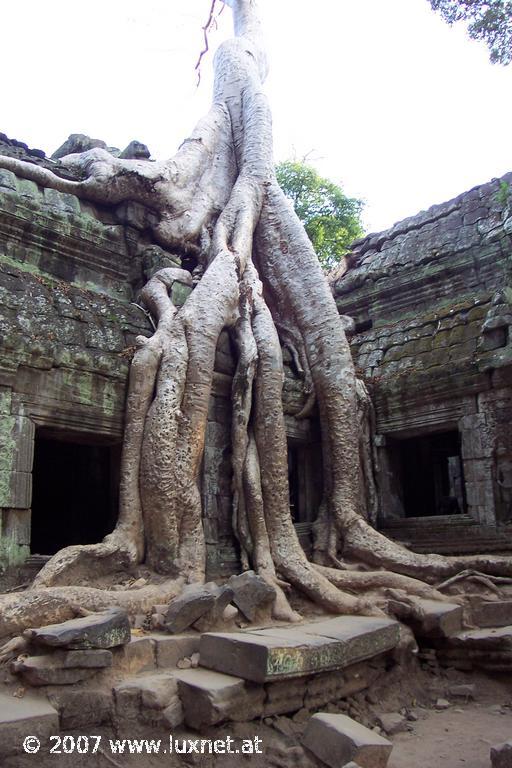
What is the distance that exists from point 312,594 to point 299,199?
11.2 m

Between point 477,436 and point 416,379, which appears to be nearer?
point 477,436

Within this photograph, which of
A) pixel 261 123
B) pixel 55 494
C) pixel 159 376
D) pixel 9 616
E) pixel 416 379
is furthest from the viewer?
pixel 261 123

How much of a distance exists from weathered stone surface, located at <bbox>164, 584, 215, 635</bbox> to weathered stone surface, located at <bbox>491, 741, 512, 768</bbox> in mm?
1639

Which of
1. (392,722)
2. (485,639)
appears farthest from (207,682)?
(485,639)

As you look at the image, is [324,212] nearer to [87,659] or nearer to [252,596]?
[252,596]

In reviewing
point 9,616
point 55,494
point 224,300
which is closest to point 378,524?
point 224,300

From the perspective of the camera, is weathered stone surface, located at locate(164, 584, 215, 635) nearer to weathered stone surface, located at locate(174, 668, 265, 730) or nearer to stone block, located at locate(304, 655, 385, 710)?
weathered stone surface, located at locate(174, 668, 265, 730)

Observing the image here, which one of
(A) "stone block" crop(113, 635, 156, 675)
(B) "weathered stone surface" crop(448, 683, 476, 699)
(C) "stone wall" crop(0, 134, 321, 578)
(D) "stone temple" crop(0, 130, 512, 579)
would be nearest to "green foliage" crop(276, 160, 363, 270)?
(D) "stone temple" crop(0, 130, 512, 579)

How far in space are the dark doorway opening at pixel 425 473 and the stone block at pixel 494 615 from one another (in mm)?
2396

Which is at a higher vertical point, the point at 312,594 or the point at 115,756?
the point at 312,594

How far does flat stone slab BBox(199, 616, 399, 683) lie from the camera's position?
10.1ft

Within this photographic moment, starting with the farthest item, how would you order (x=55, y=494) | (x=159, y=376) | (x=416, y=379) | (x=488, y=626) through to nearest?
(x=55, y=494)
(x=416, y=379)
(x=159, y=376)
(x=488, y=626)

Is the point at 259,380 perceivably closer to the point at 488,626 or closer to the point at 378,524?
the point at 378,524

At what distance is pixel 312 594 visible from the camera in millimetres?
4672
